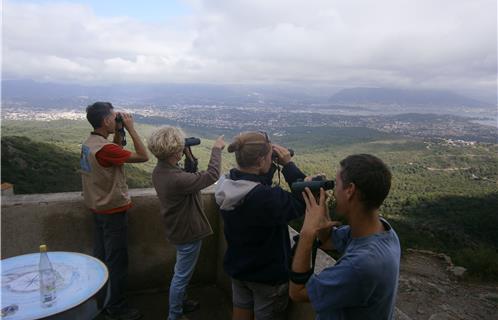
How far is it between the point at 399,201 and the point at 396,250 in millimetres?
25263

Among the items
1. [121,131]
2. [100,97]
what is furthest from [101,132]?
[100,97]

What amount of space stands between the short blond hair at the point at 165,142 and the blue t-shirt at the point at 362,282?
133 centimetres

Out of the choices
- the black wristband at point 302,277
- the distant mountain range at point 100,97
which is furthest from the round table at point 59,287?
the distant mountain range at point 100,97

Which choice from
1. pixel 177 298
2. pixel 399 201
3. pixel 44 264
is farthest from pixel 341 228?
pixel 399 201

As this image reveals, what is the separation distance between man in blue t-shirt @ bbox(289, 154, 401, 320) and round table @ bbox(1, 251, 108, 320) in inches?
34.6

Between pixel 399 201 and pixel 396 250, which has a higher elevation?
pixel 396 250

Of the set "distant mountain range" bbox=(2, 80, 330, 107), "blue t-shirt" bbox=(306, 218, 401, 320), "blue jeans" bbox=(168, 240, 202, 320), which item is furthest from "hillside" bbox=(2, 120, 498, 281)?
"distant mountain range" bbox=(2, 80, 330, 107)

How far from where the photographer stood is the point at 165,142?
2.30 m

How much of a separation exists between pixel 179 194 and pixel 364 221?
1.37 metres

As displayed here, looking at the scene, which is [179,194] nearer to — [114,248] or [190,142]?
[190,142]

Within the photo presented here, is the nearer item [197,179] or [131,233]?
[197,179]

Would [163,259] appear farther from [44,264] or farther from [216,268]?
[44,264]

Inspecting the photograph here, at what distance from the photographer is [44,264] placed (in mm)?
1673

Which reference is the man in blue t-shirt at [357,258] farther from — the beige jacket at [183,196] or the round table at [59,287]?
the beige jacket at [183,196]
